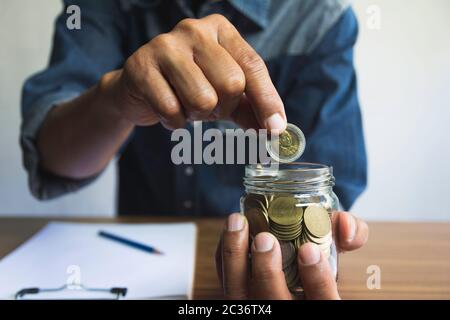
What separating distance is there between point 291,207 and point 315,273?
6 centimetres

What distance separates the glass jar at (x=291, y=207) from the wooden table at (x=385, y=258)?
105 mm

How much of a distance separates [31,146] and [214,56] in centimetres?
49

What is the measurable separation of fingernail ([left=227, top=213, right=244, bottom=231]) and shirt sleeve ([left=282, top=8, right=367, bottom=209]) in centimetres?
44

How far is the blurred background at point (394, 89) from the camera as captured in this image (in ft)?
2.64

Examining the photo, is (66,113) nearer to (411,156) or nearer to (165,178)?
(165,178)

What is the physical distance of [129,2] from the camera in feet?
2.97

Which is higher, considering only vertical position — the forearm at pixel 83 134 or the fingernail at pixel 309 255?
the forearm at pixel 83 134

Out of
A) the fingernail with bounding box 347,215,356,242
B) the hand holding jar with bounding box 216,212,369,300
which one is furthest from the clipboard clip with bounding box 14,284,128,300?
the fingernail with bounding box 347,215,356,242

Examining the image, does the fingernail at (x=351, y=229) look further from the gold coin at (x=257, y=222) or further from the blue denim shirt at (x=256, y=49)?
the blue denim shirt at (x=256, y=49)

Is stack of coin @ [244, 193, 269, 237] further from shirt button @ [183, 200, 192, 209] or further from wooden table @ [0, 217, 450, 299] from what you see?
shirt button @ [183, 200, 192, 209]

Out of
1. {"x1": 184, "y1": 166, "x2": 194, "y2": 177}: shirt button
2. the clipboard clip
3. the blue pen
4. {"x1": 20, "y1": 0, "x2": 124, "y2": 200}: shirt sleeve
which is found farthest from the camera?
{"x1": 184, "y1": 166, "x2": 194, "y2": 177}: shirt button

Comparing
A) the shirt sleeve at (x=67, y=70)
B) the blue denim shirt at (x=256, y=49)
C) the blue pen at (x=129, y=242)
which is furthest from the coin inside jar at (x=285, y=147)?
the shirt sleeve at (x=67, y=70)

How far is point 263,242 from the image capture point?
0.35m

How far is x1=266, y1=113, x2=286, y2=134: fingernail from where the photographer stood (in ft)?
1.34
